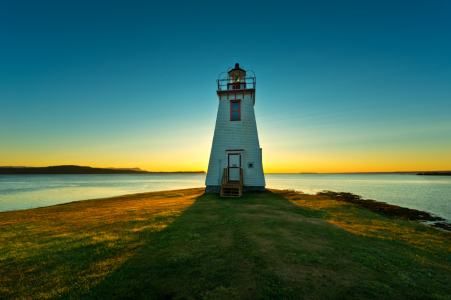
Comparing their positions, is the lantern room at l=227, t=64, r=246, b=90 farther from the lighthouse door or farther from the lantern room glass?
the lighthouse door

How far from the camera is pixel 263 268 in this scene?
4738 mm

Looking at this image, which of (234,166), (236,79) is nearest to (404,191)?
(234,166)

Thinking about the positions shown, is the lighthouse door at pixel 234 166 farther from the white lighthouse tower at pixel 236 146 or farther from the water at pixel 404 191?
the water at pixel 404 191

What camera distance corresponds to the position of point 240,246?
6.03 m

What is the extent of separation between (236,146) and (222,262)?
45.5ft

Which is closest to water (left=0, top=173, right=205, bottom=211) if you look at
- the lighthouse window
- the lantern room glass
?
the lighthouse window

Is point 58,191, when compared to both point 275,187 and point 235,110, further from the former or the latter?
point 275,187

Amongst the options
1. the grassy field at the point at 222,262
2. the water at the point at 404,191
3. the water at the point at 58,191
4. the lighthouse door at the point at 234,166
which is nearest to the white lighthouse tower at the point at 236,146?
the lighthouse door at the point at 234,166

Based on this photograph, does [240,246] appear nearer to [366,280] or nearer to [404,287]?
[366,280]

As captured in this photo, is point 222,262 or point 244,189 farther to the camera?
point 244,189

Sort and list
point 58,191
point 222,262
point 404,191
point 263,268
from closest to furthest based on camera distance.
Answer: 1. point 263,268
2. point 222,262
3. point 404,191
4. point 58,191

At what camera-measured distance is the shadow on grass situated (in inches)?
151

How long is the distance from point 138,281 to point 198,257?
1626 mm

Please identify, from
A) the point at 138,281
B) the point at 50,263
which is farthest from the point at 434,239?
the point at 50,263
